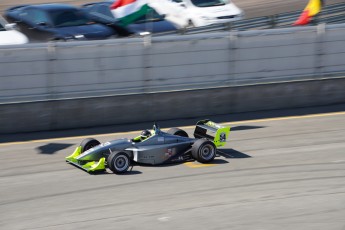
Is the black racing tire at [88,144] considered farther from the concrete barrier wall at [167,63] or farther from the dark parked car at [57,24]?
the dark parked car at [57,24]

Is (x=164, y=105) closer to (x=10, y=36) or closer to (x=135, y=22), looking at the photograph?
(x=10, y=36)

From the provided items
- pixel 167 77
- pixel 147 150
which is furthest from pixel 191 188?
pixel 167 77

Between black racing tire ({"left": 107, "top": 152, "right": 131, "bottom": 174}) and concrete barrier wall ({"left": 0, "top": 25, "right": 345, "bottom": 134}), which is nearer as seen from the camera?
black racing tire ({"left": 107, "top": 152, "right": 131, "bottom": 174})

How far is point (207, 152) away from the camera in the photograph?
43.7 ft

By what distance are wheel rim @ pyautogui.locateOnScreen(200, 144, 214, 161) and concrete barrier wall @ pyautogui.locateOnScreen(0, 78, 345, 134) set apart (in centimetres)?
368

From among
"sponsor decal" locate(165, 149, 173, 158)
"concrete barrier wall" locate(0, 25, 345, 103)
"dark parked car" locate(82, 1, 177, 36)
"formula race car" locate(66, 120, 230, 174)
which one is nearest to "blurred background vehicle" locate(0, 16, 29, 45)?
"concrete barrier wall" locate(0, 25, 345, 103)

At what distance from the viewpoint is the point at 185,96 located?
55.8 feet

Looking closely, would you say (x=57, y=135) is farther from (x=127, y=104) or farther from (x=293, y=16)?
(x=293, y=16)

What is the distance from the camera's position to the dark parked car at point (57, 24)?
22.1 meters

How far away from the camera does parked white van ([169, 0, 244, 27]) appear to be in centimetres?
2530

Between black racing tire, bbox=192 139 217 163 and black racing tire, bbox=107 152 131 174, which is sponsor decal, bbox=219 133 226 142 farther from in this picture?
black racing tire, bbox=107 152 131 174

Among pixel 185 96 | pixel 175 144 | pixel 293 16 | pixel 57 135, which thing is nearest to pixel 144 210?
pixel 175 144

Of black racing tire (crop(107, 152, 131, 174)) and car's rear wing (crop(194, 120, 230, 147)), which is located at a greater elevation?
car's rear wing (crop(194, 120, 230, 147))

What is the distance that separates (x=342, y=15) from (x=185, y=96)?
9.47m
